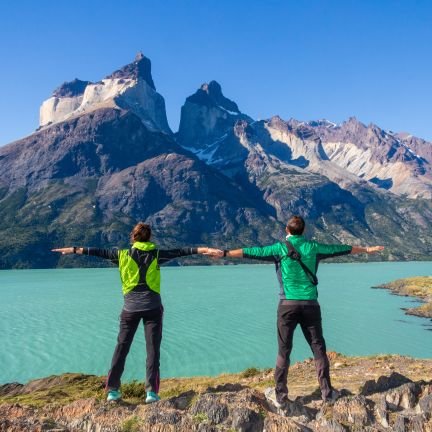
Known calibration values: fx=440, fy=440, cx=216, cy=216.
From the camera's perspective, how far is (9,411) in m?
8.42

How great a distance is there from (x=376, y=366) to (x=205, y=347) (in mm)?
39880

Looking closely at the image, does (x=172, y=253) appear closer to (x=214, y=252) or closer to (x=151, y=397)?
(x=214, y=252)

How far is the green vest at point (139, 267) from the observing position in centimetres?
988

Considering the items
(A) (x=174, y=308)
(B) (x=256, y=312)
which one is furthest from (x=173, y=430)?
(A) (x=174, y=308)

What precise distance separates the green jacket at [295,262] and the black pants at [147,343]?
8.69 ft

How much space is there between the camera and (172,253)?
10.6 meters

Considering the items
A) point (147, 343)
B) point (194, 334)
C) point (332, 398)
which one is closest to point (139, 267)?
point (147, 343)

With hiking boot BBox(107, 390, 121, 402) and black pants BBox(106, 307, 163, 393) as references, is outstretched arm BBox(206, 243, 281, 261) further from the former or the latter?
hiking boot BBox(107, 390, 121, 402)

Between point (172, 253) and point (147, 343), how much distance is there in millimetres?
2136

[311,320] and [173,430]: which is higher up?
[311,320]

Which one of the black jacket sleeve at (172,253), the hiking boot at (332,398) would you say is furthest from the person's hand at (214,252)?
the hiking boot at (332,398)

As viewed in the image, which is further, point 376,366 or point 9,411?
point 376,366

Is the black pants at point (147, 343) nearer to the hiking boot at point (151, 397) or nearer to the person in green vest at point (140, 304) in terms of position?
the person in green vest at point (140, 304)

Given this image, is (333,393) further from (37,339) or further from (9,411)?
(37,339)
